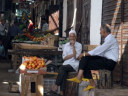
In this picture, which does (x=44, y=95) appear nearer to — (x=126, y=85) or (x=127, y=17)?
(x=126, y=85)

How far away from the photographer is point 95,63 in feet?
28.3

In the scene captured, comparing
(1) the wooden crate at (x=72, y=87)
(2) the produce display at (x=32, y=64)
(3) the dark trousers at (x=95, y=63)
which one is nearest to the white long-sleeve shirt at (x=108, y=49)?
(3) the dark trousers at (x=95, y=63)


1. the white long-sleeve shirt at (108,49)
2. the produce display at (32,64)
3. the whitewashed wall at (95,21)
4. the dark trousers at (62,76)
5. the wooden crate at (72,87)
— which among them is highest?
the whitewashed wall at (95,21)

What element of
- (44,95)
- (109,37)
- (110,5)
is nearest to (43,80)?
(44,95)

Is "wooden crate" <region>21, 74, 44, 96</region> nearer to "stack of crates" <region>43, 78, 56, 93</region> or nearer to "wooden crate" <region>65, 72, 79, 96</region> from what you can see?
"stack of crates" <region>43, 78, 56, 93</region>

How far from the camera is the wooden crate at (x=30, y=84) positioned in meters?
8.90

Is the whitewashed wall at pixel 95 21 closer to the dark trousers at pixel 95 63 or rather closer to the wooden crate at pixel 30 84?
the dark trousers at pixel 95 63

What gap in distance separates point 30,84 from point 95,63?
56.9 inches

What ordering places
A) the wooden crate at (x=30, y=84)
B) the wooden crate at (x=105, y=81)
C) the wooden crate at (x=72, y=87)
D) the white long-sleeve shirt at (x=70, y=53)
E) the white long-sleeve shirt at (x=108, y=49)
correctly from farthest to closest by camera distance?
the white long-sleeve shirt at (x=70, y=53) → the wooden crate at (x=72, y=87) → the wooden crate at (x=30, y=84) → the wooden crate at (x=105, y=81) → the white long-sleeve shirt at (x=108, y=49)

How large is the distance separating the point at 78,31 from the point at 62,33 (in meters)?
4.90

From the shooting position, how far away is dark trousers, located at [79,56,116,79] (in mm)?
8547

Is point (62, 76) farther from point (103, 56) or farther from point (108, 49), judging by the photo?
point (108, 49)

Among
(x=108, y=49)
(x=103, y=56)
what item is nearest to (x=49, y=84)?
(x=103, y=56)

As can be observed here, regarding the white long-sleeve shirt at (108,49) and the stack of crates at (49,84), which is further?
the stack of crates at (49,84)
